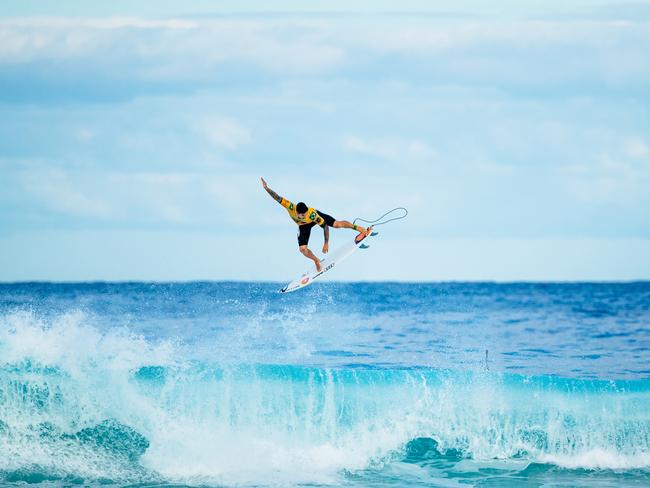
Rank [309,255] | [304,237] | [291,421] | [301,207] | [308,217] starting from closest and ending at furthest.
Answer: [291,421]
[301,207]
[308,217]
[304,237]
[309,255]

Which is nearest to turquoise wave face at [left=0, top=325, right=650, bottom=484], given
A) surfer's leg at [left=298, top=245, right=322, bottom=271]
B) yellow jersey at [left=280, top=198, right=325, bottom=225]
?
surfer's leg at [left=298, top=245, right=322, bottom=271]

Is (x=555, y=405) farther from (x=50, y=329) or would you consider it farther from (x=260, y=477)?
(x=50, y=329)

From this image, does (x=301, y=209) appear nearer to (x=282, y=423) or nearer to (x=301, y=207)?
(x=301, y=207)

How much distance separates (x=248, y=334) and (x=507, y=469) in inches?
533

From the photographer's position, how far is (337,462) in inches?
565

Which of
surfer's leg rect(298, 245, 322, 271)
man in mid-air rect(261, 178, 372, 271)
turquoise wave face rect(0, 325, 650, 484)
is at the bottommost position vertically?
turquoise wave face rect(0, 325, 650, 484)

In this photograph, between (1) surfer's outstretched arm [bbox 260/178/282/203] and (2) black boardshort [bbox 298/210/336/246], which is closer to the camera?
(1) surfer's outstretched arm [bbox 260/178/282/203]

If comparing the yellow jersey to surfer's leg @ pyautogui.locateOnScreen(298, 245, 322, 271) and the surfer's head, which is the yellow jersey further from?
surfer's leg @ pyautogui.locateOnScreen(298, 245, 322, 271)

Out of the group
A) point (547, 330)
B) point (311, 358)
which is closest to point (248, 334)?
point (311, 358)

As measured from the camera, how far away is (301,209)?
655 inches

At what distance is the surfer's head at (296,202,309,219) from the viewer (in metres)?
16.6

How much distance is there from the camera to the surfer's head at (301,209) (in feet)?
54.4

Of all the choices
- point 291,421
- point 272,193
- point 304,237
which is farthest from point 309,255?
point 291,421

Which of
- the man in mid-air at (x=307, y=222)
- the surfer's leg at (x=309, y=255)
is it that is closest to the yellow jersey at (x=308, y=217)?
the man in mid-air at (x=307, y=222)
